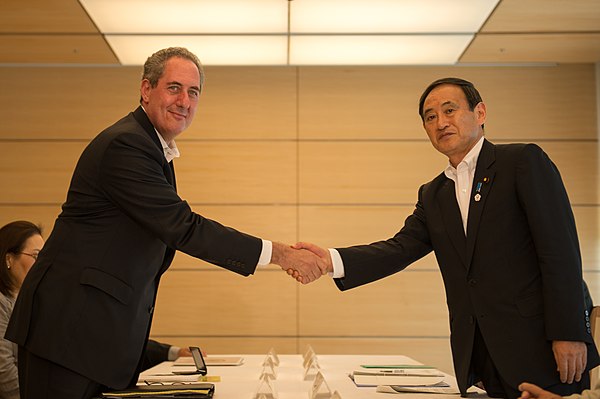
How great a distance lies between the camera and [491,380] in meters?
2.26

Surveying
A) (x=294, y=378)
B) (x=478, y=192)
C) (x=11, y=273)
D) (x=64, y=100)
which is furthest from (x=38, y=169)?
(x=478, y=192)

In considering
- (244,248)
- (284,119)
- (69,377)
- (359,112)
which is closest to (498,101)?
(359,112)

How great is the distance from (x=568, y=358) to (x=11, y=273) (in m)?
2.54

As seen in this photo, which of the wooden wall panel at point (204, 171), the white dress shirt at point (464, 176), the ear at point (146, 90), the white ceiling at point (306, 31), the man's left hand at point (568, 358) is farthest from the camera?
the wooden wall panel at point (204, 171)

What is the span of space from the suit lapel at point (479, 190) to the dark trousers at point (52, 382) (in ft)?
4.26

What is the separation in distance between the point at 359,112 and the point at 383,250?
2898 mm

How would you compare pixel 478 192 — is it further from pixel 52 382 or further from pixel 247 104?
pixel 247 104

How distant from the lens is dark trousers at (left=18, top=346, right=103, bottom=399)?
2.02 m

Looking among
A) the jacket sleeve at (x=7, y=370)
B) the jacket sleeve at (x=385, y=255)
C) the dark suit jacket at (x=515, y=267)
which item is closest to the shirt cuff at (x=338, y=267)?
the jacket sleeve at (x=385, y=255)

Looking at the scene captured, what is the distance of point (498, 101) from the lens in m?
5.72

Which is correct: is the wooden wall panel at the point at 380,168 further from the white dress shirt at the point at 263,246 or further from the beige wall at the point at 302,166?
the white dress shirt at the point at 263,246

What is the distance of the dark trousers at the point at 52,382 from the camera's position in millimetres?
2018

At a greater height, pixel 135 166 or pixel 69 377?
pixel 135 166

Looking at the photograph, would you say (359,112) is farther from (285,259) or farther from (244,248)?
(244,248)
